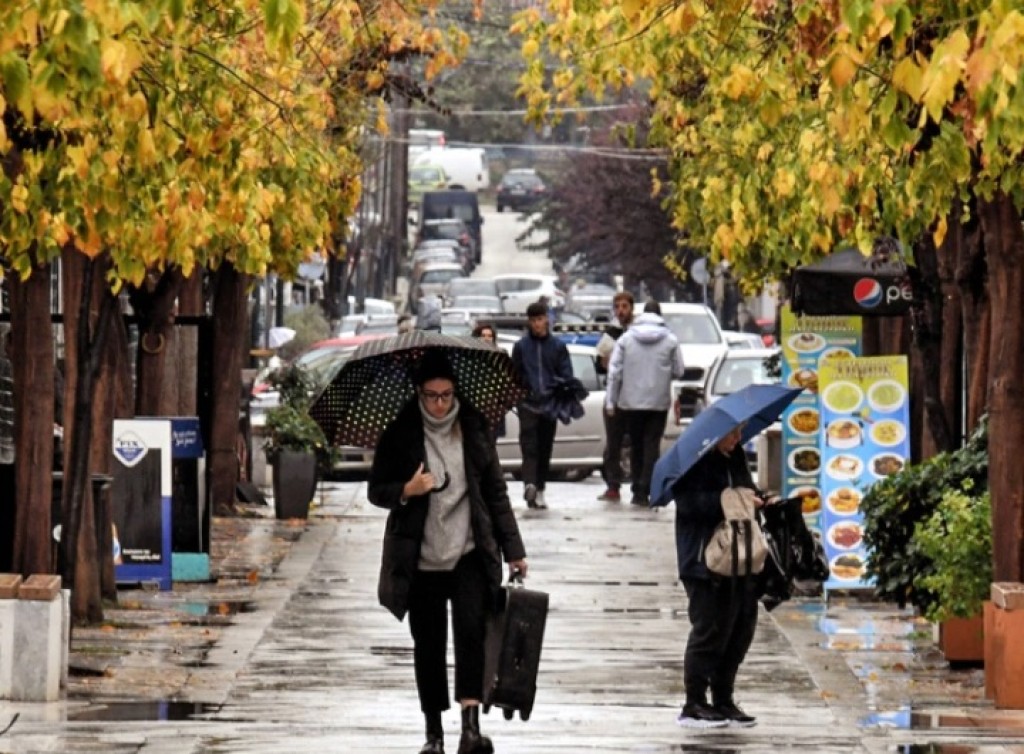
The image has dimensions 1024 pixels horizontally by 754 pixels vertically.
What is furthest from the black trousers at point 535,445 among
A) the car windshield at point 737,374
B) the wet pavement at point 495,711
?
the car windshield at point 737,374

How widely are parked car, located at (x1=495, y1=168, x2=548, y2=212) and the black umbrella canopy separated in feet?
272

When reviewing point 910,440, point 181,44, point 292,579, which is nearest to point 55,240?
point 181,44

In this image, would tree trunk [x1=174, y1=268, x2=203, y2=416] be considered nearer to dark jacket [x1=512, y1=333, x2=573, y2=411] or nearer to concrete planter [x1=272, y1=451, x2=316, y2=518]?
concrete planter [x1=272, y1=451, x2=316, y2=518]

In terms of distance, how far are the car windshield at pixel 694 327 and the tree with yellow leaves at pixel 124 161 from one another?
801 inches

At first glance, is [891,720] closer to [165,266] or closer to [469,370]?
[469,370]

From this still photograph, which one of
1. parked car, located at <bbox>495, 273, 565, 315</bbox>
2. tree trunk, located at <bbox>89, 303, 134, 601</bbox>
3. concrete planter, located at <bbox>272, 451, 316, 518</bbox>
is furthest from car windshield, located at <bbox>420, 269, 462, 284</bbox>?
tree trunk, located at <bbox>89, 303, 134, 601</bbox>

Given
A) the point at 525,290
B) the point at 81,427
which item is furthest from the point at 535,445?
the point at 525,290

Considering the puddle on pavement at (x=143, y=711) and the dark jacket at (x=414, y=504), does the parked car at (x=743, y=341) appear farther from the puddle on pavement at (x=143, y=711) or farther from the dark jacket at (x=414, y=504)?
the dark jacket at (x=414, y=504)

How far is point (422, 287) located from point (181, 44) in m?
59.7

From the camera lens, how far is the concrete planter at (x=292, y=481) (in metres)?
24.1

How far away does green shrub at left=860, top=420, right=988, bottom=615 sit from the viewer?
15273mm

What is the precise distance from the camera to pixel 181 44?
11227mm

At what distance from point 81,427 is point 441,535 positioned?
15.2 feet

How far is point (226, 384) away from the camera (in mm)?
25047
